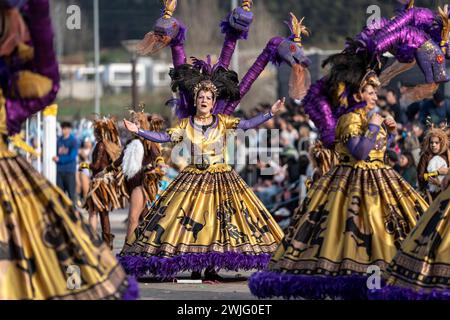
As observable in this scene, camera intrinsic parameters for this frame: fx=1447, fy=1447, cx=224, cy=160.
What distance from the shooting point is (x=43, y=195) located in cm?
911

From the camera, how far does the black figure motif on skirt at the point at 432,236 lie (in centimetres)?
1019

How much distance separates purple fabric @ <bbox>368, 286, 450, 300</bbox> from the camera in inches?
395

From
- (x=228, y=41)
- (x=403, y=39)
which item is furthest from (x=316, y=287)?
(x=228, y=41)

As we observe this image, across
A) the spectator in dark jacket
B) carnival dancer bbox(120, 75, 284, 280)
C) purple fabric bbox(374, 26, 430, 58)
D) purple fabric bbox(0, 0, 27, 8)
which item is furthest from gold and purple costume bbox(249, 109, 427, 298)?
the spectator in dark jacket

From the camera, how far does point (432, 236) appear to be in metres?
10.2

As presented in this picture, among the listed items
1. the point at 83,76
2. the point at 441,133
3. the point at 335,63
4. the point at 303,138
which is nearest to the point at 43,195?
the point at 335,63

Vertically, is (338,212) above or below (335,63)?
below

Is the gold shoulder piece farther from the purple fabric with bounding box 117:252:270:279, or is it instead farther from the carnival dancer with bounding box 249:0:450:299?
the purple fabric with bounding box 117:252:270:279

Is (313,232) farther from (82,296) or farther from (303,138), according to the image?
(303,138)

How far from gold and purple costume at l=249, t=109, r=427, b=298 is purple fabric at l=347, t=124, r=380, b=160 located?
8 centimetres

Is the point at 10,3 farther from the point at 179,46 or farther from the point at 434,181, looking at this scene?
the point at 434,181

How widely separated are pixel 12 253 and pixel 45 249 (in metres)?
0.20

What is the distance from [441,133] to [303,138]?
7.60 metres

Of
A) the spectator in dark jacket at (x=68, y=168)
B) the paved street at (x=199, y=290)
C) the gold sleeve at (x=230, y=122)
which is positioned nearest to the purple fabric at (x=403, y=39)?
the gold sleeve at (x=230, y=122)
